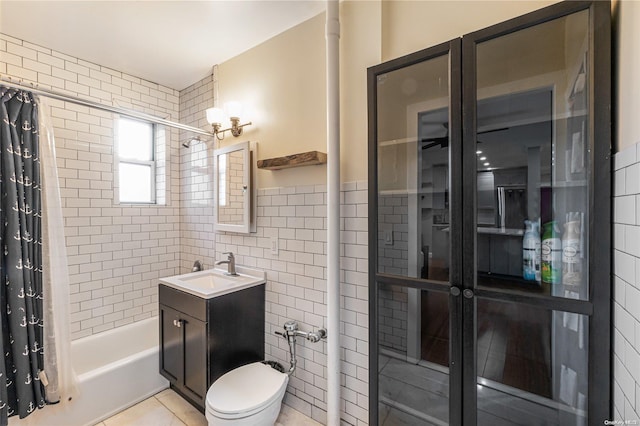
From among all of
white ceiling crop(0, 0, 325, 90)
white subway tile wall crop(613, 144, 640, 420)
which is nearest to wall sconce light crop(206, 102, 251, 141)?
white ceiling crop(0, 0, 325, 90)

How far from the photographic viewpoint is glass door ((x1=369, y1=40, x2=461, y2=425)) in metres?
1.27

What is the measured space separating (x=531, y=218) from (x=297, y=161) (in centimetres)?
125

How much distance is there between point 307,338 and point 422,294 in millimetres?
840

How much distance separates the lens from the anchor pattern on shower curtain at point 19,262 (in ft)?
5.63

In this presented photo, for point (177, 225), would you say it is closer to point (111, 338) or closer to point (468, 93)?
point (111, 338)

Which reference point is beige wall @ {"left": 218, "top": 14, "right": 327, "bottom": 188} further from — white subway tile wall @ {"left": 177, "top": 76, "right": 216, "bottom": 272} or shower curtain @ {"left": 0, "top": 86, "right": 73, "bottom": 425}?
shower curtain @ {"left": 0, "top": 86, "right": 73, "bottom": 425}

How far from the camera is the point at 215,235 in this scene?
8.39 ft

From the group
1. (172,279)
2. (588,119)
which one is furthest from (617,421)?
(172,279)

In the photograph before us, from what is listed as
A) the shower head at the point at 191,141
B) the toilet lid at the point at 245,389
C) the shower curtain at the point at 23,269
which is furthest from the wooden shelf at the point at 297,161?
the shower curtain at the point at 23,269

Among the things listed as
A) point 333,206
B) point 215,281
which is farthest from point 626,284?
point 215,281

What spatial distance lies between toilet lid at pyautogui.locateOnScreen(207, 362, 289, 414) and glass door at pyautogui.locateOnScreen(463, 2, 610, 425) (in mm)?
1076

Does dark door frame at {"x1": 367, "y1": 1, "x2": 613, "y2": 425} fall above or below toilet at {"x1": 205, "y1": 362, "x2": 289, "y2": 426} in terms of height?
above

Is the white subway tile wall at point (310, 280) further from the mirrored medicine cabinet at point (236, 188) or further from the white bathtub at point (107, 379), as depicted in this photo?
the white bathtub at point (107, 379)

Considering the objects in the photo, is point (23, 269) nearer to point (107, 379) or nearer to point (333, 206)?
point (107, 379)
